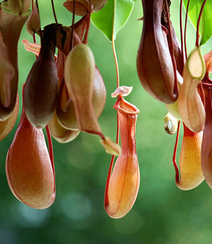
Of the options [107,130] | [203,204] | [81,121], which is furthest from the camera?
[203,204]

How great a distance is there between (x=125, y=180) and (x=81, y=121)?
0.17m

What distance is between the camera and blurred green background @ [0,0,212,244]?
1.70 meters

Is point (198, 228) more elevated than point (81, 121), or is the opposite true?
point (81, 121)

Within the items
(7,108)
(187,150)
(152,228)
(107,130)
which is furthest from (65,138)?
(152,228)

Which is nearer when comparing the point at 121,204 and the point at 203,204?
the point at 121,204

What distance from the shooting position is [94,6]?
295 mm

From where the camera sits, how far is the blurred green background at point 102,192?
1702mm

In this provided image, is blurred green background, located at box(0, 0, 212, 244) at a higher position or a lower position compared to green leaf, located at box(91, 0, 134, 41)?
lower

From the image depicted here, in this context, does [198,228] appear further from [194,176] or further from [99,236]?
[194,176]

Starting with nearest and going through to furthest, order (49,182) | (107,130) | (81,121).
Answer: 1. (81,121)
2. (49,182)
3. (107,130)

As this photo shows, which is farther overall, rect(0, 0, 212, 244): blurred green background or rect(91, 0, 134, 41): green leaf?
rect(0, 0, 212, 244): blurred green background

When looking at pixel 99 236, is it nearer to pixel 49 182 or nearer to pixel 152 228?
pixel 152 228

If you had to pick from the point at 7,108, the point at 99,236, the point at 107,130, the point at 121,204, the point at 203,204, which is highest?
the point at 7,108

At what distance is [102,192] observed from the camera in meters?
1.81
